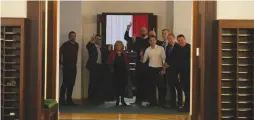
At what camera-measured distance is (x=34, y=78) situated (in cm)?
347

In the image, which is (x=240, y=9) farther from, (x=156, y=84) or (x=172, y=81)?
(x=156, y=84)

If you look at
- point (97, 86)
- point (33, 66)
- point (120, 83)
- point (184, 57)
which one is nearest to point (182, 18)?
point (184, 57)

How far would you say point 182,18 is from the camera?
8344 millimetres

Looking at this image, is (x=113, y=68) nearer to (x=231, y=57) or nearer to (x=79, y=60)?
(x=79, y=60)

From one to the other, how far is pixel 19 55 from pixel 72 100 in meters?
4.63

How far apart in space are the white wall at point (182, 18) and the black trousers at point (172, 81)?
1145mm

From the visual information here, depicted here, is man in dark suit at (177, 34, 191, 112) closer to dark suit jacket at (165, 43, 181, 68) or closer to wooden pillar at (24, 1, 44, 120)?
dark suit jacket at (165, 43, 181, 68)

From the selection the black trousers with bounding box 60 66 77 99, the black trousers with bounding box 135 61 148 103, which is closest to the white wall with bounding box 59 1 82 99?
Result: the black trousers with bounding box 60 66 77 99

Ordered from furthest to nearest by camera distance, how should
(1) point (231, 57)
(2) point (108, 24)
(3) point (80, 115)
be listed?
(2) point (108, 24), (3) point (80, 115), (1) point (231, 57)

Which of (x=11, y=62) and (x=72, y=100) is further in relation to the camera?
(x=72, y=100)

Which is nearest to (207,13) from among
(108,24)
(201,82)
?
(201,82)

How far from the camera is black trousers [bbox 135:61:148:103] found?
773cm

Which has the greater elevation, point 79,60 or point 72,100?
point 79,60

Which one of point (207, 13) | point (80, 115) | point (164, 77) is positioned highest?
point (207, 13)
